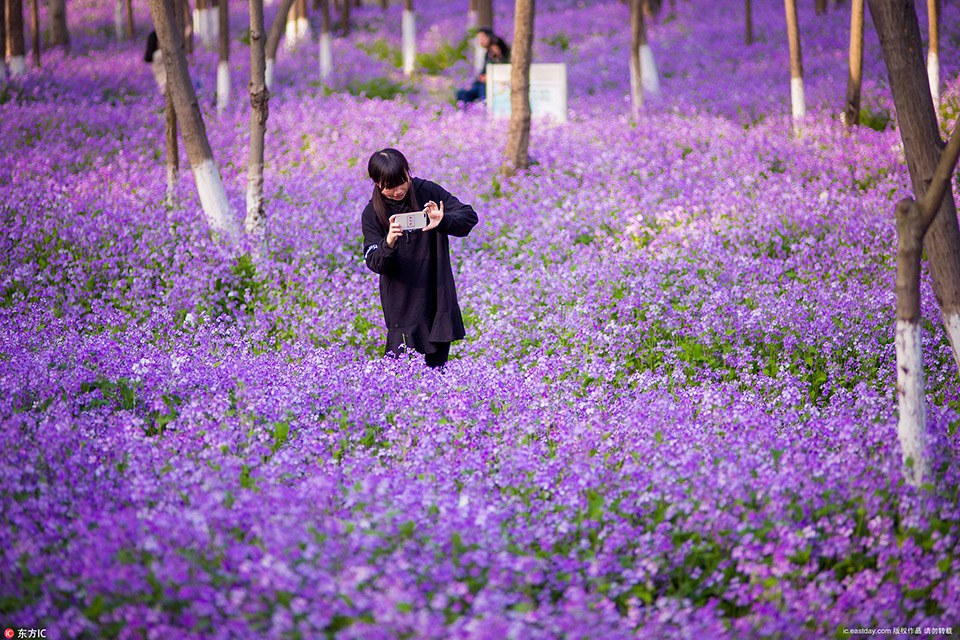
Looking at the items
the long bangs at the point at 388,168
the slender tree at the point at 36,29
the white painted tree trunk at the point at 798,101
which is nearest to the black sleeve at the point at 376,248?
the long bangs at the point at 388,168

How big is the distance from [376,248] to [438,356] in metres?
1.02

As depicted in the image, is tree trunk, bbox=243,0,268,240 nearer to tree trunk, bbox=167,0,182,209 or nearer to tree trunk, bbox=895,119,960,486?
tree trunk, bbox=167,0,182,209

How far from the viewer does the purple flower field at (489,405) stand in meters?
3.26

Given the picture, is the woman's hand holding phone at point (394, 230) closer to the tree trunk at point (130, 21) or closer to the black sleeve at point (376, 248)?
the black sleeve at point (376, 248)

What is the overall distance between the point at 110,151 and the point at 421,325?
36.8 feet

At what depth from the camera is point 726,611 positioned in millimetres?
3748

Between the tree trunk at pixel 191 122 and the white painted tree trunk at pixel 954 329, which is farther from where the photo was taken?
the tree trunk at pixel 191 122

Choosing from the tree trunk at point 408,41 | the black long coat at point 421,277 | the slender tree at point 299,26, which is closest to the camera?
the black long coat at point 421,277

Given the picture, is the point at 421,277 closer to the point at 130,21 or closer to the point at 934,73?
the point at 934,73

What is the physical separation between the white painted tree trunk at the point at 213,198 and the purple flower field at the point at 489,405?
429 millimetres

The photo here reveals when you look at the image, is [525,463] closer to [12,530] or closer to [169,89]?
[12,530]

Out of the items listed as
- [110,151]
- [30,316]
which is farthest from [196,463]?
[110,151]

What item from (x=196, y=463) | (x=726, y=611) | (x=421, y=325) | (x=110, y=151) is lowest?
(x=726, y=611)

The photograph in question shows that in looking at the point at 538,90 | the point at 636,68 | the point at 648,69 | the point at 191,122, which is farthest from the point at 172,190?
the point at 648,69
